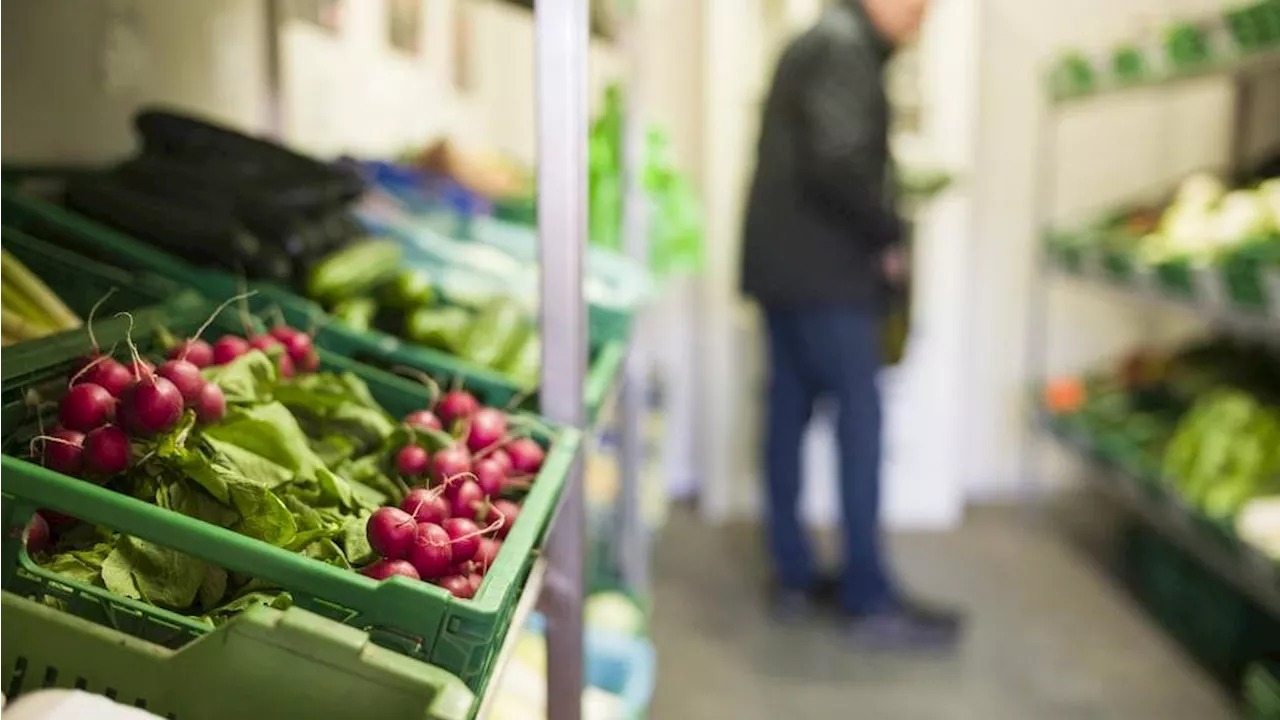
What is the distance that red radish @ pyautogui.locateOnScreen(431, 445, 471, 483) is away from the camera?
1100 mm

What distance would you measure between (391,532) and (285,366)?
0.40m

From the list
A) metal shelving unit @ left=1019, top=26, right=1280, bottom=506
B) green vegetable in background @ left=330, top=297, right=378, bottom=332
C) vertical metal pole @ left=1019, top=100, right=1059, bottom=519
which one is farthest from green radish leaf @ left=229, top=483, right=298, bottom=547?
vertical metal pole @ left=1019, top=100, right=1059, bottom=519

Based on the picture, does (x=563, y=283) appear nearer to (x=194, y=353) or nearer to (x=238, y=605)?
(x=194, y=353)

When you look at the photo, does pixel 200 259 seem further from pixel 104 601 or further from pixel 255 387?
pixel 104 601

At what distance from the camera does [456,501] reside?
1071mm

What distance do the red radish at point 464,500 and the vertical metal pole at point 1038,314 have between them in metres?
3.09

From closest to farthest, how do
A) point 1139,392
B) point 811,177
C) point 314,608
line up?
point 314,608
point 811,177
point 1139,392

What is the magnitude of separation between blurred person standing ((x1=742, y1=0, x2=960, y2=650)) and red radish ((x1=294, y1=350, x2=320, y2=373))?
1.80m

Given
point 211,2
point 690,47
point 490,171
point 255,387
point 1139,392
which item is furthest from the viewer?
point 690,47

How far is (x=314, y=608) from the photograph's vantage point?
83 cm

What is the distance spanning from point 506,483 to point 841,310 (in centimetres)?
199

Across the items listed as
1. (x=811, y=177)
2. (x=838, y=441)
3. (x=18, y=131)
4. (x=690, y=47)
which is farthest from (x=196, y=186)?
(x=690, y=47)

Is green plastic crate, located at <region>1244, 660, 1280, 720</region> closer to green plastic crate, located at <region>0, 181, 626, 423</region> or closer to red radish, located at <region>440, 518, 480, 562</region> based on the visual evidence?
green plastic crate, located at <region>0, 181, 626, 423</region>

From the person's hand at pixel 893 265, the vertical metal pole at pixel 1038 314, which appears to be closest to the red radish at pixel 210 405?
the person's hand at pixel 893 265
